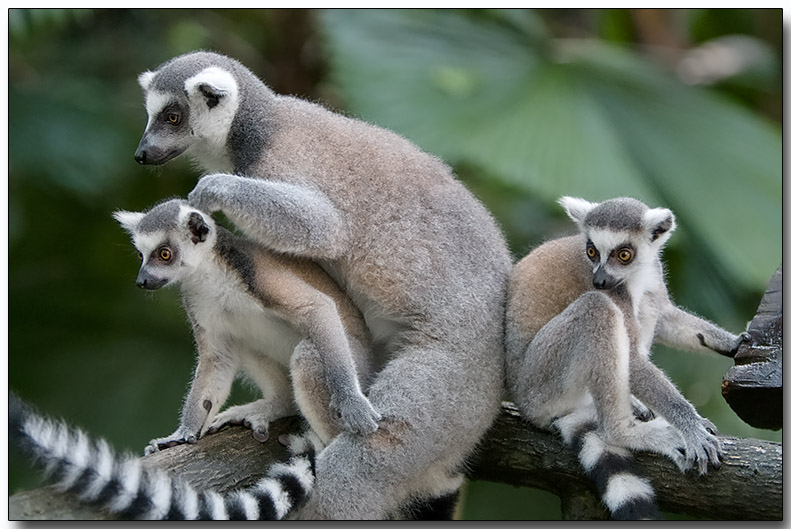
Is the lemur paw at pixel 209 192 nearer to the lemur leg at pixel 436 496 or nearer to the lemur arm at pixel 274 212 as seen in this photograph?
the lemur arm at pixel 274 212

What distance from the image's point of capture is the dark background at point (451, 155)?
4441mm

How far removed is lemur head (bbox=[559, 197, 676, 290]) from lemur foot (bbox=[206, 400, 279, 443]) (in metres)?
1.37

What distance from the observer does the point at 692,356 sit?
478cm

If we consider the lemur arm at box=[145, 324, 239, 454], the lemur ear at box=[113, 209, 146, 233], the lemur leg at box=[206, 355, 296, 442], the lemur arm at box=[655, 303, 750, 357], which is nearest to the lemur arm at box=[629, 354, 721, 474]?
the lemur arm at box=[655, 303, 750, 357]

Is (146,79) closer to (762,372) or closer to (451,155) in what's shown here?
(451,155)

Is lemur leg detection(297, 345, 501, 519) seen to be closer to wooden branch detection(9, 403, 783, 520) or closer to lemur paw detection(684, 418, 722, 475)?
wooden branch detection(9, 403, 783, 520)

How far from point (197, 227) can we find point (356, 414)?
905mm

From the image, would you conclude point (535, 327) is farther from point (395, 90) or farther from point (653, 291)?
point (395, 90)

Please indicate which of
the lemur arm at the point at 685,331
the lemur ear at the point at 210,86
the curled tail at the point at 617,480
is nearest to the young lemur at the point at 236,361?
the lemur ear at the point at 210,86

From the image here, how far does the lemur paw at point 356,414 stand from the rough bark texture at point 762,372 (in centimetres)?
127

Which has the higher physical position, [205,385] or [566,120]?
[566,120]

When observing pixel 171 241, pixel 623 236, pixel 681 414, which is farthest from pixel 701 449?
pixel 171 241

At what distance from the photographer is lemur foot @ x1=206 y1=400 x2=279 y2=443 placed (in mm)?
3615

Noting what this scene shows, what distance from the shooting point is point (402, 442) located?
3.26 m
